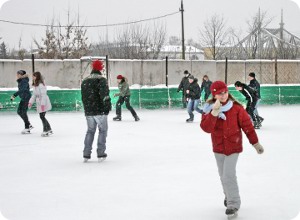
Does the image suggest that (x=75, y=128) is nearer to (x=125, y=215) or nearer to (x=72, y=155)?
(x=72, y=155)

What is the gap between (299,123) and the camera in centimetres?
1308

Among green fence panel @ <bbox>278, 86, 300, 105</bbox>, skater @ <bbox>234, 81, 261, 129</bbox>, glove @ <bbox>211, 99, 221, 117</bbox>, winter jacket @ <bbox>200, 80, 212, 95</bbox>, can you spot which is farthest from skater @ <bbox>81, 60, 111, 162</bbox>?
green fence panel @ <bbox>278, 86, 300, 105</bbox>

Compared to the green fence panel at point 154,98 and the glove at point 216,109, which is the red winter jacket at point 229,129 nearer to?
the glove at point 216,109

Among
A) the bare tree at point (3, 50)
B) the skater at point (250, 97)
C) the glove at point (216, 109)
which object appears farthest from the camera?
the bare tree at point (3, 50)

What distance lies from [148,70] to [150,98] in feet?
14.1

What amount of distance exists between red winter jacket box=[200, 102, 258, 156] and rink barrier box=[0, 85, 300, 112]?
12.6m

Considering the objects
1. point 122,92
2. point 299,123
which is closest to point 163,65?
point 122,92

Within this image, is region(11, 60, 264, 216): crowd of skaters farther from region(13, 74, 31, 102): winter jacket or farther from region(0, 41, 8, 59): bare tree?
region(0, 41, 8, 59): bare tree

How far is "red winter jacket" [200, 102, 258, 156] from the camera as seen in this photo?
4367 millimetres

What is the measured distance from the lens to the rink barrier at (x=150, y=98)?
17.2m

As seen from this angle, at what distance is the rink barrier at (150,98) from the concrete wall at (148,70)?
10.9 ft

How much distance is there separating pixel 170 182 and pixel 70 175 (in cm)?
147

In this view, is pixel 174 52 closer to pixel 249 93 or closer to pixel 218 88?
pixel 249 93

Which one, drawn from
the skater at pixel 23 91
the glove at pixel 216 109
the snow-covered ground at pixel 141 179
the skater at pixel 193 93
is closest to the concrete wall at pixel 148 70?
the skater at pixel 193 93
